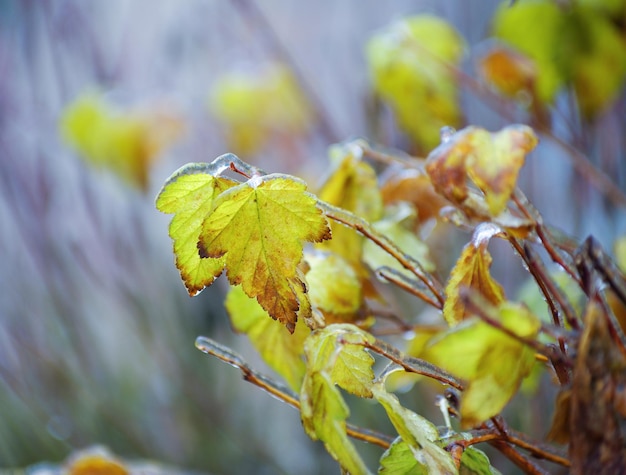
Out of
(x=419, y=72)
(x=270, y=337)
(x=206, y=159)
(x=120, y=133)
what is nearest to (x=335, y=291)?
(x=270, y=337)

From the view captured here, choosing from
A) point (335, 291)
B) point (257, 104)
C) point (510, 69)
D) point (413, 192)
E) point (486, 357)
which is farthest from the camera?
point (257, 104)

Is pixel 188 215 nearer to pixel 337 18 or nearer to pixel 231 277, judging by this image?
pixel 231 277

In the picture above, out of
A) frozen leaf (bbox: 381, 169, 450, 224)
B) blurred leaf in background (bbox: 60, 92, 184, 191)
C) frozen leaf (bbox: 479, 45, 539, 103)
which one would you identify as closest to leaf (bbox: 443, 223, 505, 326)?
frozen leaf (bbox: 381, 169, 450, 224)

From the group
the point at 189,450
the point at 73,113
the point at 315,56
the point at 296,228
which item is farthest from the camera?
the point at 315,56

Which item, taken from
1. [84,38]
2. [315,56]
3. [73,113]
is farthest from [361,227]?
[315,56]

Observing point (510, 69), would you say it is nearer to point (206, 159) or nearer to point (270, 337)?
point (270, 337)
